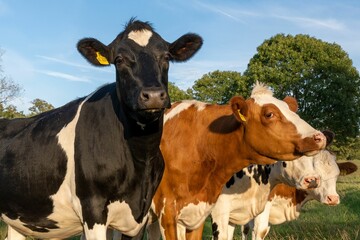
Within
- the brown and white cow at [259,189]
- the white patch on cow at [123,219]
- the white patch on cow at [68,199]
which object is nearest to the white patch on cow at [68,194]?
the white patch on cow at [68,199]

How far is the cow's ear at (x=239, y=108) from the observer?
615 cm

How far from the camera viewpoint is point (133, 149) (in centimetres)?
488

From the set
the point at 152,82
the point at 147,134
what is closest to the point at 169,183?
the point at 147,134

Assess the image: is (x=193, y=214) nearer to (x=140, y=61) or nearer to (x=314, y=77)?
(x=140, y=61)

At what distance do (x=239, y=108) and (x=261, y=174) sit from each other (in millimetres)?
2634

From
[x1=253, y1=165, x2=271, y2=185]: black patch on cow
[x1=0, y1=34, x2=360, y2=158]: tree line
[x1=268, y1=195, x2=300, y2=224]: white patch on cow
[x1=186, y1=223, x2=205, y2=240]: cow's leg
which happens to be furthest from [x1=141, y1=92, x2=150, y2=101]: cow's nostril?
[x1=0, y1=34, x2=360, y2=158]: tree line

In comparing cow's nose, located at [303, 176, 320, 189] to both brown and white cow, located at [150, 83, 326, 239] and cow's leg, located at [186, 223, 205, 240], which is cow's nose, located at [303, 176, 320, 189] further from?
cow's leg, located at [186, 223, 205, 240]

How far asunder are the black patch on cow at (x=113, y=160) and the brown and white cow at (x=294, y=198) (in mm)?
4533

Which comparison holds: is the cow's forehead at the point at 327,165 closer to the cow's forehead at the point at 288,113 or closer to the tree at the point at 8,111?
the cow's forehead at the point at 288,113

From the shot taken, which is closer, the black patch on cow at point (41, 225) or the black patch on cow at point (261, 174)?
the black patch on cow at point (41, 225)

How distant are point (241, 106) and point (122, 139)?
1.92 meters

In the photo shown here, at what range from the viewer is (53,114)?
557 centimetres

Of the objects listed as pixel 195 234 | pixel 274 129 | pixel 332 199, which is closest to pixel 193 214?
pixel 195 234

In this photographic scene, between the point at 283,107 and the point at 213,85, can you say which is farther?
the point at 213,85
